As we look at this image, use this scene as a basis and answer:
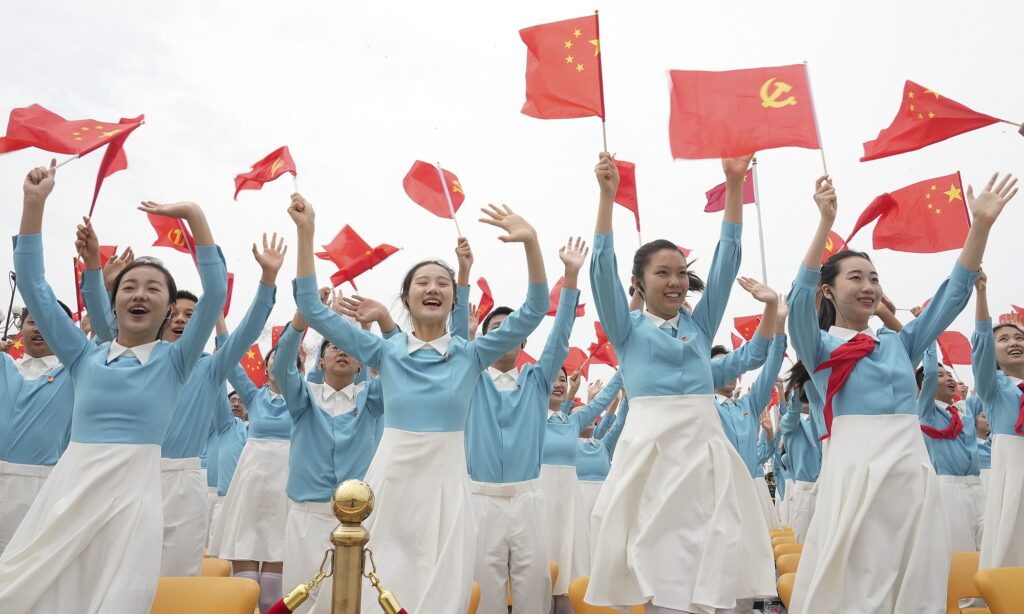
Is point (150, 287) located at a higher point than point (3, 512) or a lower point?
higher

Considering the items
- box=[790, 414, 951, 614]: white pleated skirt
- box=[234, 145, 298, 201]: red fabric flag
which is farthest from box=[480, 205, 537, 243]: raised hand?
box=[234, 145, 298, 201]: red fabric flag

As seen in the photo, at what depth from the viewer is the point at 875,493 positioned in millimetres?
3729

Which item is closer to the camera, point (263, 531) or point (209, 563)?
point (209, 563)

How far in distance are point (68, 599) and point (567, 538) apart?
474cm

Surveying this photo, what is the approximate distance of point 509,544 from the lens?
541 centimetres

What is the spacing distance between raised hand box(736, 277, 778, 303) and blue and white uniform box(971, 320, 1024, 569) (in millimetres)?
Answer: 1429

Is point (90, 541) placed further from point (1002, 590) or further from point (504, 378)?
point (1002, 590)

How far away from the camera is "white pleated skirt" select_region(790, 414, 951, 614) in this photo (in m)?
3.61

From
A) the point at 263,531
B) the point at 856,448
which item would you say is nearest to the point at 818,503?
the point at 856,448

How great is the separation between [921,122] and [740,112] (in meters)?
1.49

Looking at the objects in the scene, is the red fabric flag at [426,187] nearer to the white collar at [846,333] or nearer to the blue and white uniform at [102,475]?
the blue and white uniform at [102,475]

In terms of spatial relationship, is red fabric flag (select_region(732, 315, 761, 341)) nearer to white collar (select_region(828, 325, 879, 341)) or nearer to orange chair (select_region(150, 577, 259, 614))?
white collar (select_region(828, 325, 879, 341))

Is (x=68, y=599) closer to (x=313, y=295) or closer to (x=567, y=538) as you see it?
(x=313, y=295)

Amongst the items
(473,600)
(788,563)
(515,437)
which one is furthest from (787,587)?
(515,437)
